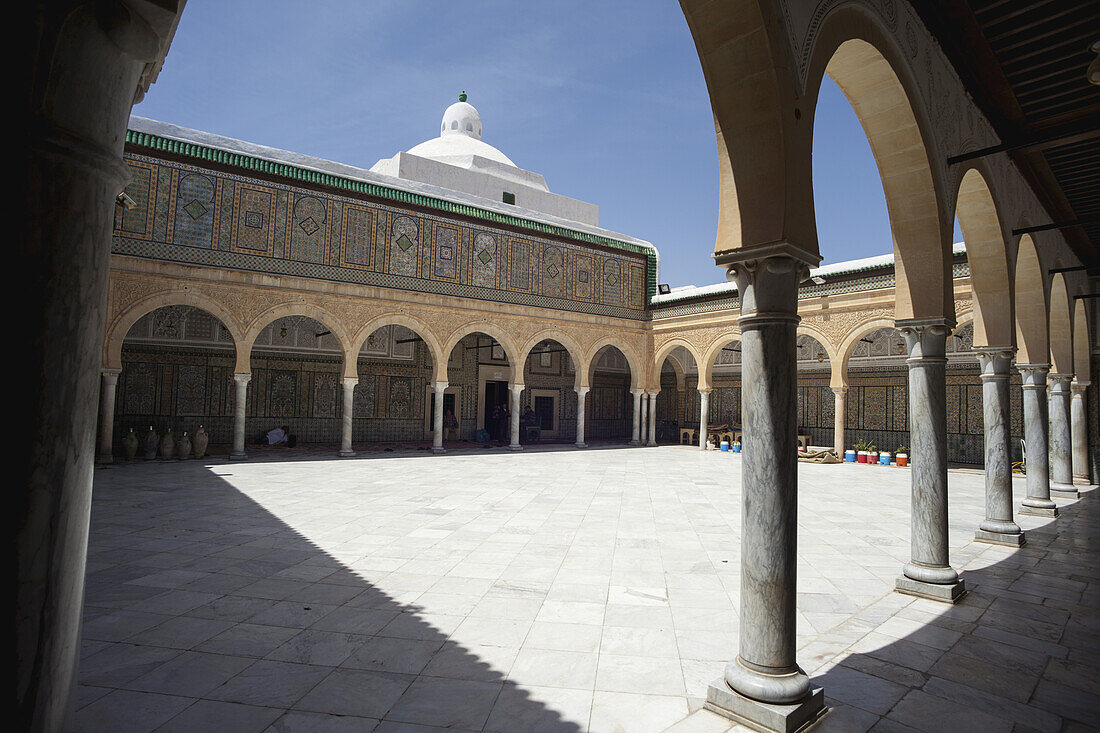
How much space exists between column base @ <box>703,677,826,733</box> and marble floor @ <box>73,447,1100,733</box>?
7 cm

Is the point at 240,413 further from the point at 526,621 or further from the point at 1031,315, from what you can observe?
the point at 1031,315

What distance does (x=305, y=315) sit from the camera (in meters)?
14.1

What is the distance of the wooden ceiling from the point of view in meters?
4.17

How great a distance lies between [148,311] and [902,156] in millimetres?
13980

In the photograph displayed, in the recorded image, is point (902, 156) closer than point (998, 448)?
Yes

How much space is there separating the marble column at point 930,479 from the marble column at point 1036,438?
4.31m

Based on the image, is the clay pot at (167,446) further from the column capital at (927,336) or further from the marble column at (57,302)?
the column capital at (927,336)

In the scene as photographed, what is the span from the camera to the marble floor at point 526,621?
2.77m

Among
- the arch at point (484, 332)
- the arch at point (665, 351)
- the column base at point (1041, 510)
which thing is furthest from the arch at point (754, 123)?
the arch at point (665, 351)

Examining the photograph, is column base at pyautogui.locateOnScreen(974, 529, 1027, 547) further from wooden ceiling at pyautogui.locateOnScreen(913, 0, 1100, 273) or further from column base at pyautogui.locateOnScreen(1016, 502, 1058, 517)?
wooden ceiling at pyautogui.locateOnScreen(913, 0, 1100, 273)

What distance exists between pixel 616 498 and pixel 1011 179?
6.24 m

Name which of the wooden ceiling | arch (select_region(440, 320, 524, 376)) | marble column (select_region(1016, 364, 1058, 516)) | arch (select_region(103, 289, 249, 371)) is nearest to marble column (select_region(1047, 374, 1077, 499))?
marble column (select_region(1016, 364, 1058, 516))

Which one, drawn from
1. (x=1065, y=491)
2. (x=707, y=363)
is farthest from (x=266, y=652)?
(x=707, y=363)

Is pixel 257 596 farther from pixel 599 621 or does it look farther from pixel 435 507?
pixel 435 507
